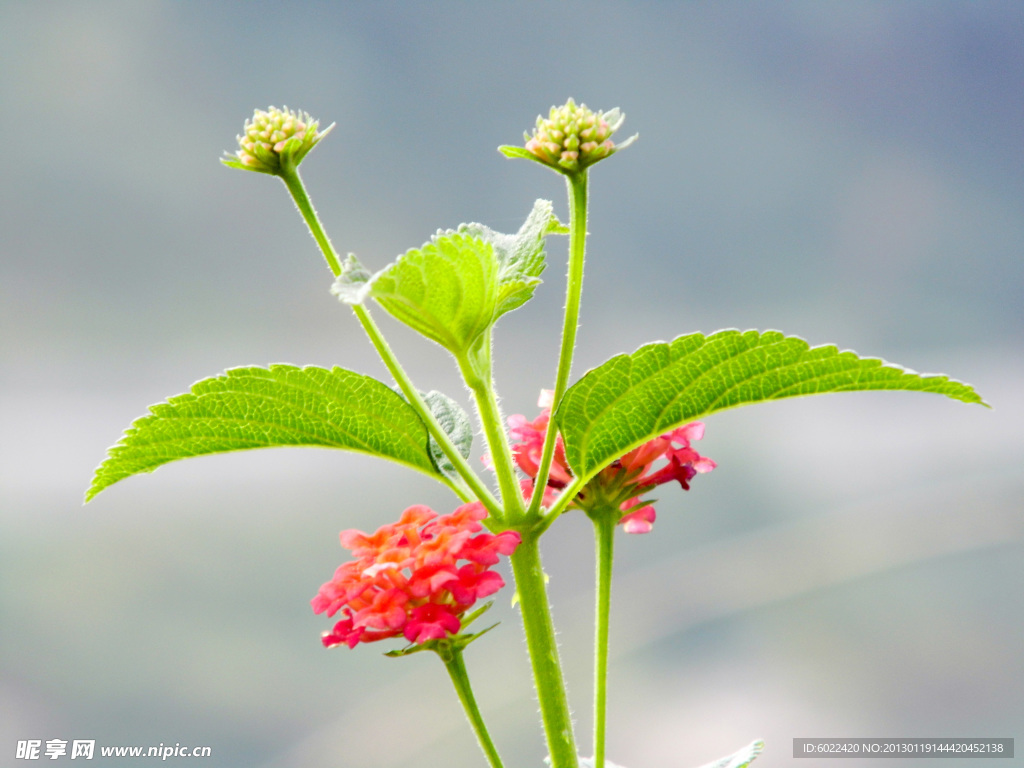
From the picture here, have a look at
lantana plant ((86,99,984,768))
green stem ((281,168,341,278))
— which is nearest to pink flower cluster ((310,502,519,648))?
lantana plant ((86,99,984,768))

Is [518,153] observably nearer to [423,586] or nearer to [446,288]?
[446,288]

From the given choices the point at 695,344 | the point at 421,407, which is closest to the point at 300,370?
the point at 421,407

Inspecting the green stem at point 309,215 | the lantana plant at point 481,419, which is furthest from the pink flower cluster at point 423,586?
the green stem at point 309,215

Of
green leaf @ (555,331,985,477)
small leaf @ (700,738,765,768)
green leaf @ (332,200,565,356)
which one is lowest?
small leaf @ (700,738,765,768)

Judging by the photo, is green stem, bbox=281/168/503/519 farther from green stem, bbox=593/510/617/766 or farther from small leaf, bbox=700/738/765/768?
small leaf, bbox=700/738/765/768

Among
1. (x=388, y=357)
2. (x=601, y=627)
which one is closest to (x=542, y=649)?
(x=601, y=627)

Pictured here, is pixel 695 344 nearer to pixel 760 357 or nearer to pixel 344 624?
pixel 760 357
